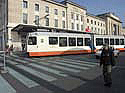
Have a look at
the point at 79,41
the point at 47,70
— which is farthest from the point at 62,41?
the point at 47,70

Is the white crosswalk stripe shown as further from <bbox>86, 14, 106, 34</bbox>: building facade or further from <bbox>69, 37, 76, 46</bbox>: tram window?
<bbox>86, 14, 106, 34</bbox>: building facade

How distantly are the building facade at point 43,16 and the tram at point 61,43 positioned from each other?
6810 millimetres

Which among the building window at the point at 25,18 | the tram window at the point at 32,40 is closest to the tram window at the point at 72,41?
the tram window at the point at 32,40

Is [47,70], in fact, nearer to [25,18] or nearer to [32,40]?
[32,40]

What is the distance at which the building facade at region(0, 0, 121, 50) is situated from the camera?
1244 inches

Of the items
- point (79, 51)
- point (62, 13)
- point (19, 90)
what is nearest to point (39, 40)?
point (79, 51)

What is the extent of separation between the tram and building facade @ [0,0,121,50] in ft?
22.3

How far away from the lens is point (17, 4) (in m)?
32.5

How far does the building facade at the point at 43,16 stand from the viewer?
31609mm

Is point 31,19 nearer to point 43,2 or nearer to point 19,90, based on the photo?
point 43,2

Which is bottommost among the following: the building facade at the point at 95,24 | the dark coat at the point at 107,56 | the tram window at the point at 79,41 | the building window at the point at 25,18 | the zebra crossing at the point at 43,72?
the zebra crossing at the point at 43,72

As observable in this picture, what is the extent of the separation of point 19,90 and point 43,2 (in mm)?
35622

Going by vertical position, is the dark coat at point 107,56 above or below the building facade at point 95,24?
below

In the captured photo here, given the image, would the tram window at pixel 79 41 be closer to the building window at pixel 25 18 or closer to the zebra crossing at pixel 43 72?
the zebra crossing at pixel 43 72
